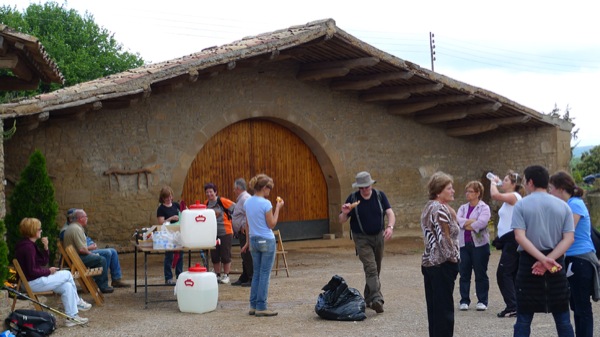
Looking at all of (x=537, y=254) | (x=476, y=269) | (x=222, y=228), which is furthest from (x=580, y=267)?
(x=222, y=228)

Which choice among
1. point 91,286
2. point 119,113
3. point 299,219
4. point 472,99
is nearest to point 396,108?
A: point 472,99

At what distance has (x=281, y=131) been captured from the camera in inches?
558

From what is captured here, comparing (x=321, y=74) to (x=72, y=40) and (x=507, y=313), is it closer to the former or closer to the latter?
(x=507, y=313)

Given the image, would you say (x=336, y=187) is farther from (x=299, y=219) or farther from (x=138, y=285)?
(x=138, y=285)

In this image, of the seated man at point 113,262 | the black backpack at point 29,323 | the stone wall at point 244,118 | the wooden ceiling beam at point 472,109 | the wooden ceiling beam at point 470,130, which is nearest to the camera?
the black backpack at point 29,323

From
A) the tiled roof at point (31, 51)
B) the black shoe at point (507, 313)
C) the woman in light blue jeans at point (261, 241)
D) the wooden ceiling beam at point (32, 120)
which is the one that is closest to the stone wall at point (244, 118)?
the wooden ceiling beam at point (32, 120)

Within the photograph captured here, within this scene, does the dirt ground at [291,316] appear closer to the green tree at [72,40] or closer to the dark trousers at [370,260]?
the dark trousers at [370,260]

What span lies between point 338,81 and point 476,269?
24.8 feet

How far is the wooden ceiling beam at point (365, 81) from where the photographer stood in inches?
531

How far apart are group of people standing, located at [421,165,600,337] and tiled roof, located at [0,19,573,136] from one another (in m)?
5.78

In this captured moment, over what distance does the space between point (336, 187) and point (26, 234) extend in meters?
8.27

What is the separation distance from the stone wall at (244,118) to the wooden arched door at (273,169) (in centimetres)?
25

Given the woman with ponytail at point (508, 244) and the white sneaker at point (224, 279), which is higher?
the woman with ponytail at point (508, 244)

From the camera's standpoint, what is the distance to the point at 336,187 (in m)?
14.7
